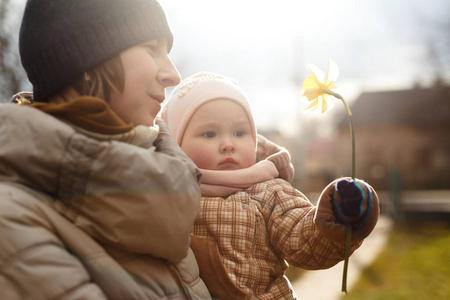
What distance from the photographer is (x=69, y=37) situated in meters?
1.28

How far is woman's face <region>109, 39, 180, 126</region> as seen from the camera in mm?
1331

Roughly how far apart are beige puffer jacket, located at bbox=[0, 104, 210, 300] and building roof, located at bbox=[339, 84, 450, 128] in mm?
32494

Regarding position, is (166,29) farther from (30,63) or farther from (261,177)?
(261,177)

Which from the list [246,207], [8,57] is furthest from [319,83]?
[8,57]

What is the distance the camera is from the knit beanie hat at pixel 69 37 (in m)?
1.28

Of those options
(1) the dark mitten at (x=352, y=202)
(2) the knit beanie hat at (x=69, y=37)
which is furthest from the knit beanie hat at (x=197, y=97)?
(1) the dark mitten at (x=352, y=202)

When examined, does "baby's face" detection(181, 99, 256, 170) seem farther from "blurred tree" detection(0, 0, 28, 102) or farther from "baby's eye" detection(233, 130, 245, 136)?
"blurred tree" detection(0, 0, 28, 102)

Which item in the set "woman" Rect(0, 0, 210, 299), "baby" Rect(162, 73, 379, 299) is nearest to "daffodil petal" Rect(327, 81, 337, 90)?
"baby" Rect(162, 73, 379, 299)

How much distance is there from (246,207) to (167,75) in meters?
0.62

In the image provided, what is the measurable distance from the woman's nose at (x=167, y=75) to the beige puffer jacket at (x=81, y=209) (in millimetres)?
331

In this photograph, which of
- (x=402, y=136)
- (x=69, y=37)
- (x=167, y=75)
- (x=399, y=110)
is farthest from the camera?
(x=399, y=110)

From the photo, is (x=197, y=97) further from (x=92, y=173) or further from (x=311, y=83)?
(x=92, y=173)

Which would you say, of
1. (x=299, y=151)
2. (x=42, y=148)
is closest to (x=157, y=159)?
(x=42, y=148)

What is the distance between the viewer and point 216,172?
1768 millimetres
